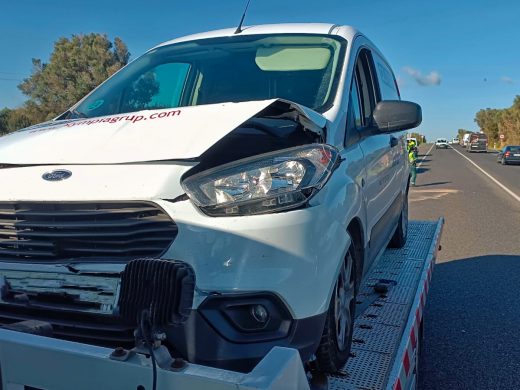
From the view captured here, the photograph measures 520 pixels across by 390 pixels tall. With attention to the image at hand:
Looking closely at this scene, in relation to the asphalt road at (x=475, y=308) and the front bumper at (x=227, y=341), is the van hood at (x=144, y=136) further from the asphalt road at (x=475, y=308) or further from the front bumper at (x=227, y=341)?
the asphalt road at (x=475, y=308)

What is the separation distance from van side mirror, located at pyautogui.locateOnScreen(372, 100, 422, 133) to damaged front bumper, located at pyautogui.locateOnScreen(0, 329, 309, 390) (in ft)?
6.18

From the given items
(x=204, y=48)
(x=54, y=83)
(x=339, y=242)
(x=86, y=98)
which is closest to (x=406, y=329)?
(x=339, y=242)

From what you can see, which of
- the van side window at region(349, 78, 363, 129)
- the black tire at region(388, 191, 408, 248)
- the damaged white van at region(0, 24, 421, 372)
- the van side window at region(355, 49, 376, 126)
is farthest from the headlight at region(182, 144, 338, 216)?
the black tire at region(388, 191, 408, 248)

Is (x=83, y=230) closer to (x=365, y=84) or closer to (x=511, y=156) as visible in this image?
(x=365, y=84)

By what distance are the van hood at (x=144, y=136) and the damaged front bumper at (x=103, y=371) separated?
0.73m

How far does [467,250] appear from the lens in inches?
324

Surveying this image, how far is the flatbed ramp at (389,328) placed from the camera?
232cm

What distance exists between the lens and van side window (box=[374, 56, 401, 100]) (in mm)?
4270

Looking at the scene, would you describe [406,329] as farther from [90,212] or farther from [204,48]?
[204,48]

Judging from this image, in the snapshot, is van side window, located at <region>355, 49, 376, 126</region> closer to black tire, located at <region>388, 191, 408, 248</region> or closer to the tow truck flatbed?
the tow truck flatbed

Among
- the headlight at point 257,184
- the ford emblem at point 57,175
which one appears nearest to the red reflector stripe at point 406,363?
the headlight at point 257,184

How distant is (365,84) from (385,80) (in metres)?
1.16

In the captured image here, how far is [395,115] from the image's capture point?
9.93ft

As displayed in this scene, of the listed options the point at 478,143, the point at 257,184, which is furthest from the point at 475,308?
the point at 478,143
